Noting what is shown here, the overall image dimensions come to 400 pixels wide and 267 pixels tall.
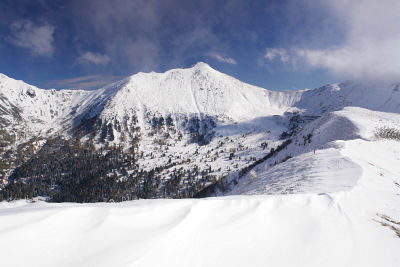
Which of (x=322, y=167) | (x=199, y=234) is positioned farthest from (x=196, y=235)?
(x=322, y=167)

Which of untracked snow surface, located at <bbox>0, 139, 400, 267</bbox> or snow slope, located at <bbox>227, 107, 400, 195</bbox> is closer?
untracked snow surface, located at <bbox>0, 139, 400, 267</bbox>

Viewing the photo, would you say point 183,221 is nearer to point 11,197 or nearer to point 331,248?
point 331,248

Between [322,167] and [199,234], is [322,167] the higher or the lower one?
the lower one

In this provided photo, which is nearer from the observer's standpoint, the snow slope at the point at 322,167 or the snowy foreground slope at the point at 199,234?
the snowy foreground slope at the point at 199,234

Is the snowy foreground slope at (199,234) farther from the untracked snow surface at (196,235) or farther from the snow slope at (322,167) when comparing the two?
the snow slope at (322,167)

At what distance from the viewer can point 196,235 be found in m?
3.61

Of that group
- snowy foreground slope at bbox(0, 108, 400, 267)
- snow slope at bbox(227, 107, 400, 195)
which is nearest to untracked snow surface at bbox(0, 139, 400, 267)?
snowy foreground slope at bbox(0, 108, 400, 267)

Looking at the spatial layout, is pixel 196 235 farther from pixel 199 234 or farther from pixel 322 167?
pixel 322 167

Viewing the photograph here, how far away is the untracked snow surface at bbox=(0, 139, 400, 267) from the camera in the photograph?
271 cm

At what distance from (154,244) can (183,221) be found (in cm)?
94

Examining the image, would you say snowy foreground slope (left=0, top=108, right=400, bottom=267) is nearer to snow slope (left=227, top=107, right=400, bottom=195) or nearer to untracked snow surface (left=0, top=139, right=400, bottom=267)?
untracked snow surface (left=0, top=139, right=400, bottom=267)

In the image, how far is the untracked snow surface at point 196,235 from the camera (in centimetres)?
271

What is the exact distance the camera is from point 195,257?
121 inches

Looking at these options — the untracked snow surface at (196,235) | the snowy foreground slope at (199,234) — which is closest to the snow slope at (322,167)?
the snowy foreground slope at (199,234)
